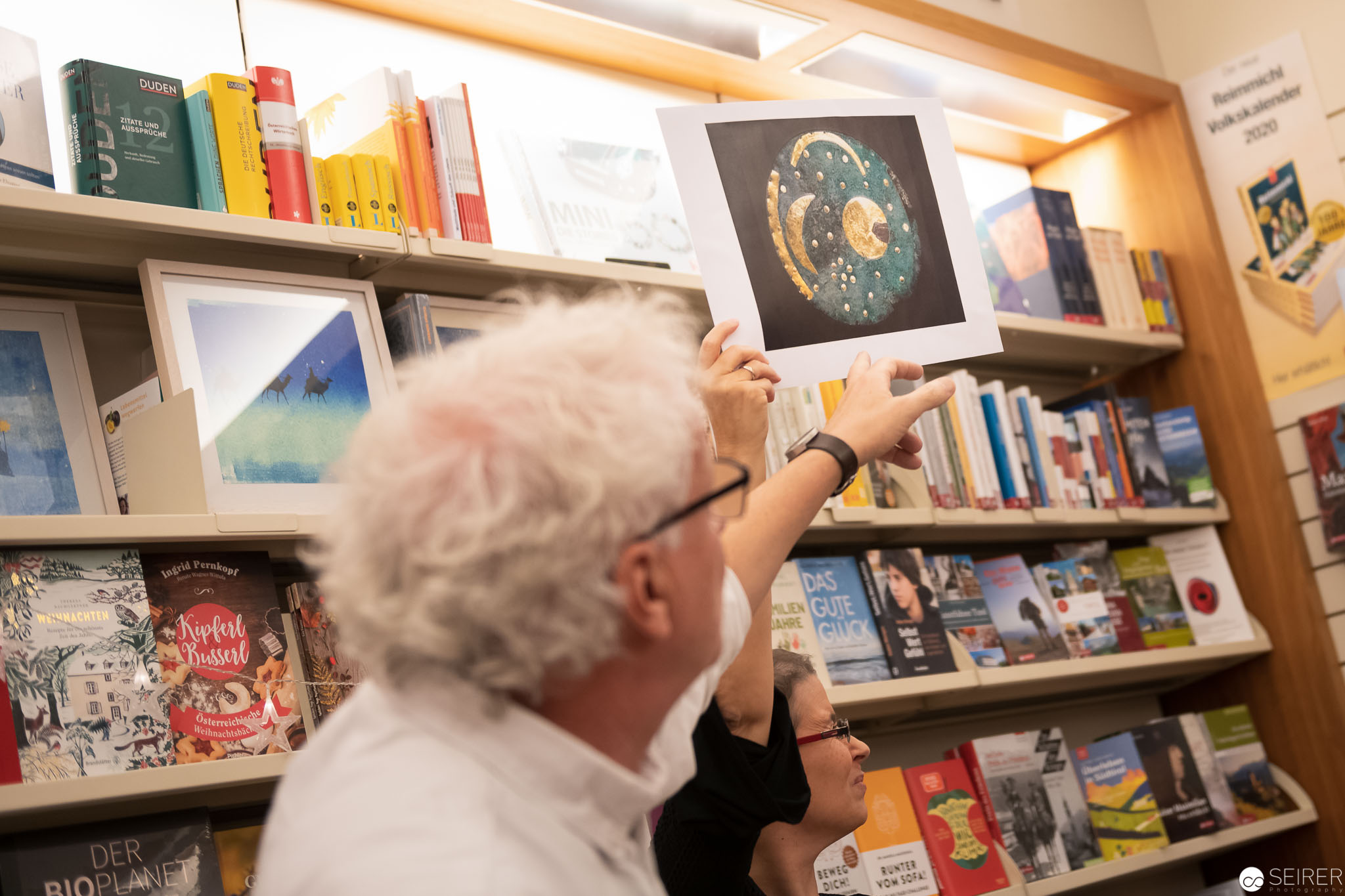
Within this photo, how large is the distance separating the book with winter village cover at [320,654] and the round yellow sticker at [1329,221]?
286 cm

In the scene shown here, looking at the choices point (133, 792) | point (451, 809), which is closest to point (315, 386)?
point (133, 792)

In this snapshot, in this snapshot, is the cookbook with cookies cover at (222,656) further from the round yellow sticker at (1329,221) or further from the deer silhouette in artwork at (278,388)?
the round yellow sticker at (1329,221)

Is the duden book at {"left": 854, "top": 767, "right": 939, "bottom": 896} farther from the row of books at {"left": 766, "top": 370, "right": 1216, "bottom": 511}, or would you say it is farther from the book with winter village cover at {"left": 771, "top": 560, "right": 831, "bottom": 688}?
the row of books at {"left": 766, "top": 370, "right": 1216, "bottom": 511}

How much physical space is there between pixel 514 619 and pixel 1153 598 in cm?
291

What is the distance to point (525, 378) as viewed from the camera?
780 mm

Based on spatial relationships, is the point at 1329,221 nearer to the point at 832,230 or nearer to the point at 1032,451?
the point at 1032,451

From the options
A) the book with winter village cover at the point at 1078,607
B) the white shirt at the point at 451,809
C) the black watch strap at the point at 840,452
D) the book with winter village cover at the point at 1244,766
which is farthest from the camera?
the book with winter village cover at the point at 1244,766

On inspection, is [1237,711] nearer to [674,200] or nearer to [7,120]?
[674,200]

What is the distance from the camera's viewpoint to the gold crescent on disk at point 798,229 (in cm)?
167

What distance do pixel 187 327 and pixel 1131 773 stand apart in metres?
2.39

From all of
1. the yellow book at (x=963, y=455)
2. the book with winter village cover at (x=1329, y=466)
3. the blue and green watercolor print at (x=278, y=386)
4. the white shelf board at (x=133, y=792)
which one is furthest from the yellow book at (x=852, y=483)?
the book with winter village cover at (x=1329, y=466)

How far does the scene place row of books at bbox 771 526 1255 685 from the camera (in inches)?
99.7

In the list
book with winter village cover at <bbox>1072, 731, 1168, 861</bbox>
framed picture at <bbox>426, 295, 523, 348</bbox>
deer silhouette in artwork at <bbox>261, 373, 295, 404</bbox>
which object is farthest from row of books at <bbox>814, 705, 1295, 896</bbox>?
deer silhouette in artwork at <bbox>261, 373, 295, 404</bbox>

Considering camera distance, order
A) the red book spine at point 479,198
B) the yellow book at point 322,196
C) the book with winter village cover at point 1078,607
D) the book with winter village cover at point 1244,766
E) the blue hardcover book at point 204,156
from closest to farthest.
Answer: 1. the blue hardcover book at point 204,156
2. the yellow book at point 322,196
3. the red book spine at point 479,198
4. the book with winter village cover at point 1078,607
5. the book with winter village cover at point 1244,766
